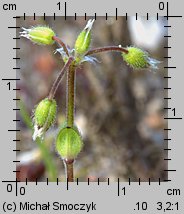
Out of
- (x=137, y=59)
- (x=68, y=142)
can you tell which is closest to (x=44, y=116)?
(x=68, y=142)

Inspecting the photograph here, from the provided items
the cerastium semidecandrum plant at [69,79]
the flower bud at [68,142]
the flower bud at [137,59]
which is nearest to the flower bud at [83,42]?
the cerastium semidecandrum plant at [69,79]

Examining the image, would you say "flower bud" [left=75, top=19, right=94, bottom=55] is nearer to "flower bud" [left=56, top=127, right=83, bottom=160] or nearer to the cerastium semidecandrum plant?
the cerastium semidecandrum plant

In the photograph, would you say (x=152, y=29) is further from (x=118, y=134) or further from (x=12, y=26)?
(x=12, y=26)

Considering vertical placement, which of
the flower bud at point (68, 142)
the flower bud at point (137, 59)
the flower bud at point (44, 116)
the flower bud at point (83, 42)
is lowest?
the flower bud at point (68, 142)

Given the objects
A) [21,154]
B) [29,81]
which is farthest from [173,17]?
[29,81]

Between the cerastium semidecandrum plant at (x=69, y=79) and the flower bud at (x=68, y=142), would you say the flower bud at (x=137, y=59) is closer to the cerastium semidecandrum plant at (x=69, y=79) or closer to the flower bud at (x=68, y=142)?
the cerastium semidecandrum plant at (x=69, y=79)

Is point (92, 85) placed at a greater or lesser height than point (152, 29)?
lesser
